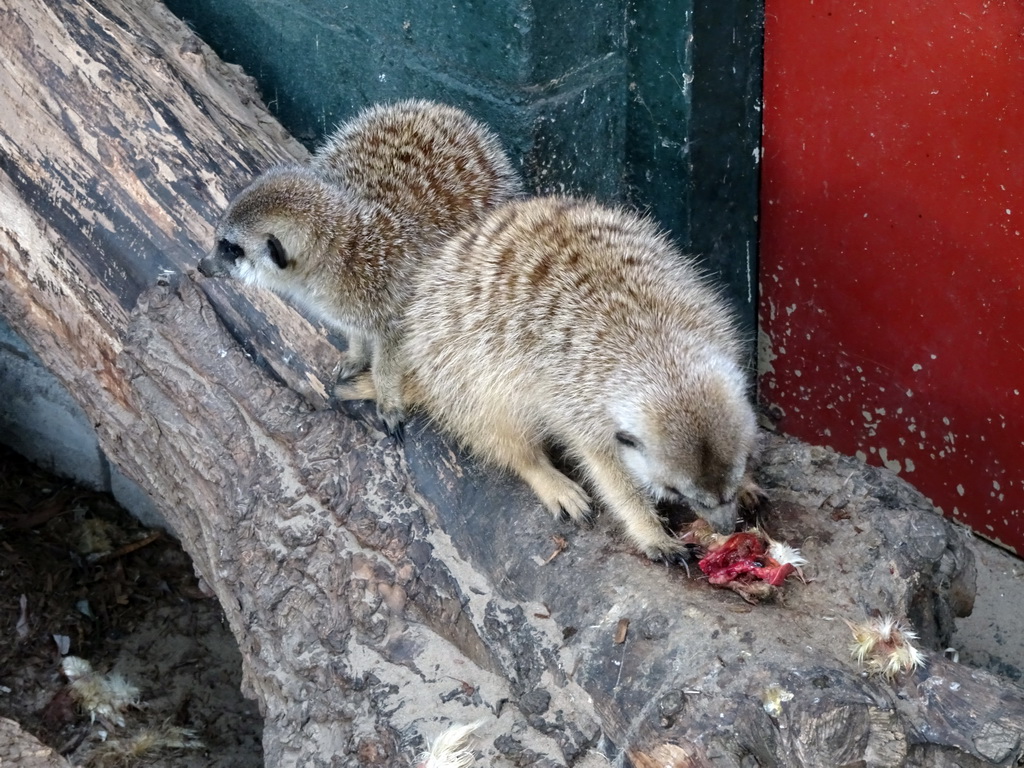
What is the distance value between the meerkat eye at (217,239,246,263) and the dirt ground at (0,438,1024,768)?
1479 millimetres

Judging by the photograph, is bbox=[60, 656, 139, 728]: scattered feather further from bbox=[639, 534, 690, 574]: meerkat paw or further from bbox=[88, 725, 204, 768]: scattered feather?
bbox=[639, 534, 690, 574]: meerkat paw

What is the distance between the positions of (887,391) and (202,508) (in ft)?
6.90

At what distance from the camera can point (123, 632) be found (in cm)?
383

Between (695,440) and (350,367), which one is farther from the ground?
(695,440)

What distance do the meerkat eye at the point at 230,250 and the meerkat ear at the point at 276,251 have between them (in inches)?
2.6

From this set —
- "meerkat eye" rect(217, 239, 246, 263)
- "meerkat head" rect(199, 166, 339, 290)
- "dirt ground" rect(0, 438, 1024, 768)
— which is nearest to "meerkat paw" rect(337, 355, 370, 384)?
"meerkat head" rect(199, 166, 339, 290)

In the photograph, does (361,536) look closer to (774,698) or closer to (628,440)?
(628,440)

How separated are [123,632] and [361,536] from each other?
5.41 feet

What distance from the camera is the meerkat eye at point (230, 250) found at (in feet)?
9.30

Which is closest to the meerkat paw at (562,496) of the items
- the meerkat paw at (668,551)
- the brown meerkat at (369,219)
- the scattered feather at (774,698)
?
the meerkat paw at (668,551)

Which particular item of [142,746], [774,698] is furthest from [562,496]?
[142,746]

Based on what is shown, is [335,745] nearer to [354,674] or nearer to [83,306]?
[354,674]

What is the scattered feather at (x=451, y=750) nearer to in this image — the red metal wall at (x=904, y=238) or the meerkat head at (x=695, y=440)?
the meerkat head at (x=695, y=440)

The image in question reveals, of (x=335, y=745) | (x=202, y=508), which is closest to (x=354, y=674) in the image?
(x=335, y=745)
